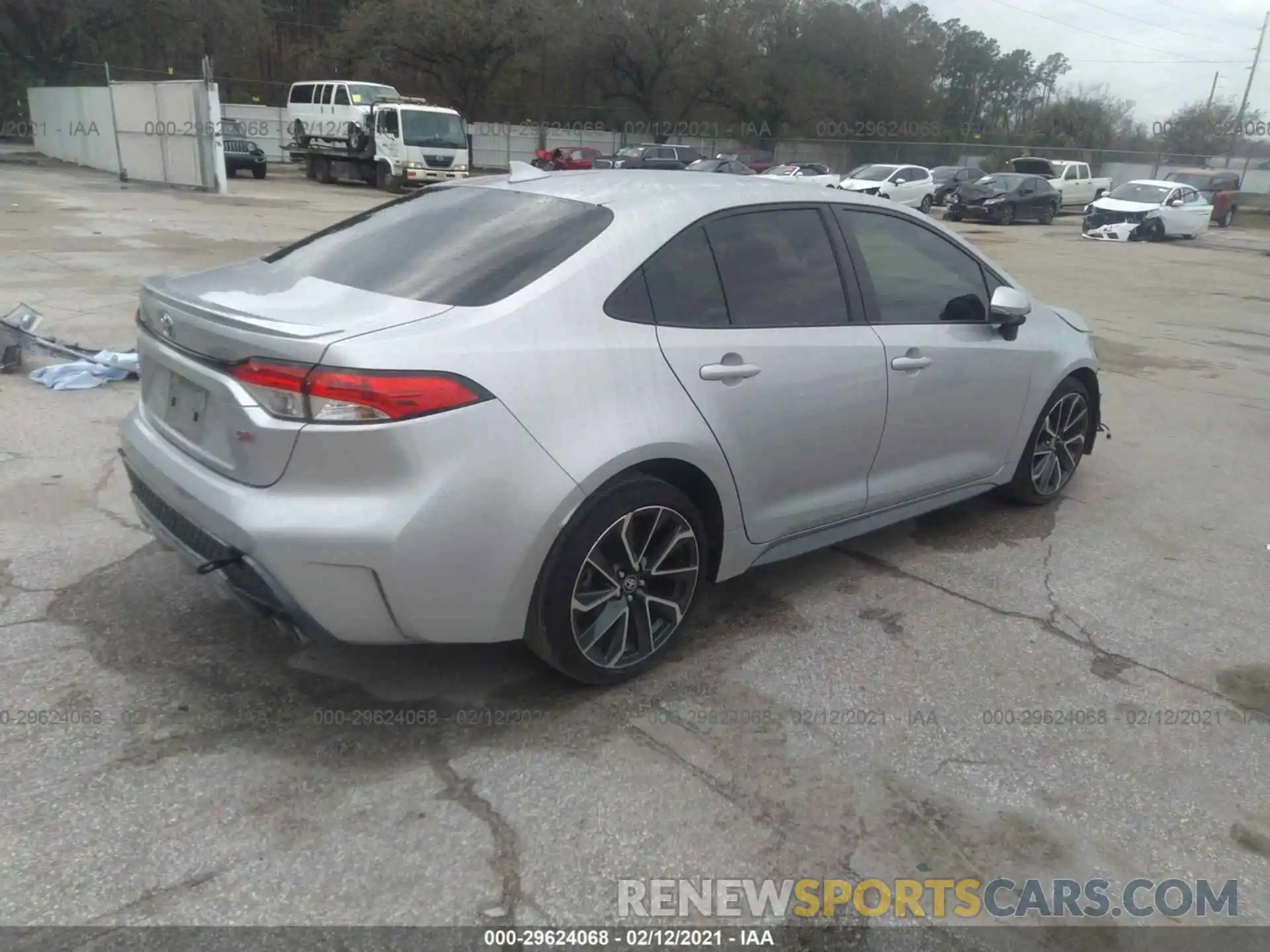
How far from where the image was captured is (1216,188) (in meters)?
33.2

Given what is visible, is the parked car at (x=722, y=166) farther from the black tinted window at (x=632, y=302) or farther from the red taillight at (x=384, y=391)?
the red taillight at (x=384, y=391)

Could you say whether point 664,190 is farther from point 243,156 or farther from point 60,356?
point 243,156

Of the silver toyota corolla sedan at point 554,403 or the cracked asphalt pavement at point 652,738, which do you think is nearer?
the cracked asphalt pavement at point 652,738

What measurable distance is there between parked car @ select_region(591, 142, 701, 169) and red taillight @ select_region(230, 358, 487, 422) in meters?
28.1

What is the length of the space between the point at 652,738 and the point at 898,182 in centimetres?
2844

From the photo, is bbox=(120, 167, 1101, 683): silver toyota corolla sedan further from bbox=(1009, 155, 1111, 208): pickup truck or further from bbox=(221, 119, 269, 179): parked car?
bbox=(1009, 155, 1111, 208): pickup truck

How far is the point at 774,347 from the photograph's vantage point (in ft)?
11.6

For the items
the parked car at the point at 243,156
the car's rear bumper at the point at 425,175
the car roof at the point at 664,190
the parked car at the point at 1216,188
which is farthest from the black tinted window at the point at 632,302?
the parked car at the point at 1216,188

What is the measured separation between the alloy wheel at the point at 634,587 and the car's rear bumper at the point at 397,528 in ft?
0.82

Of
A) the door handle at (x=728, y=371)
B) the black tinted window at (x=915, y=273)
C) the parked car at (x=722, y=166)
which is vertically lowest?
the parked car at (x=722, y=166)

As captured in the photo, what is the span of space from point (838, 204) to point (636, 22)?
48056 mm

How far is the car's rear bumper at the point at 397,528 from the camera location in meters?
2.67

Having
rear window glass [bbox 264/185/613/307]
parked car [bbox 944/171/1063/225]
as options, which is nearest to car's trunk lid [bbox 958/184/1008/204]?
parked car [bbox 944/171/1063/225]

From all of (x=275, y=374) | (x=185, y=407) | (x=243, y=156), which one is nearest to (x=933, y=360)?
(x=275, y=374)
